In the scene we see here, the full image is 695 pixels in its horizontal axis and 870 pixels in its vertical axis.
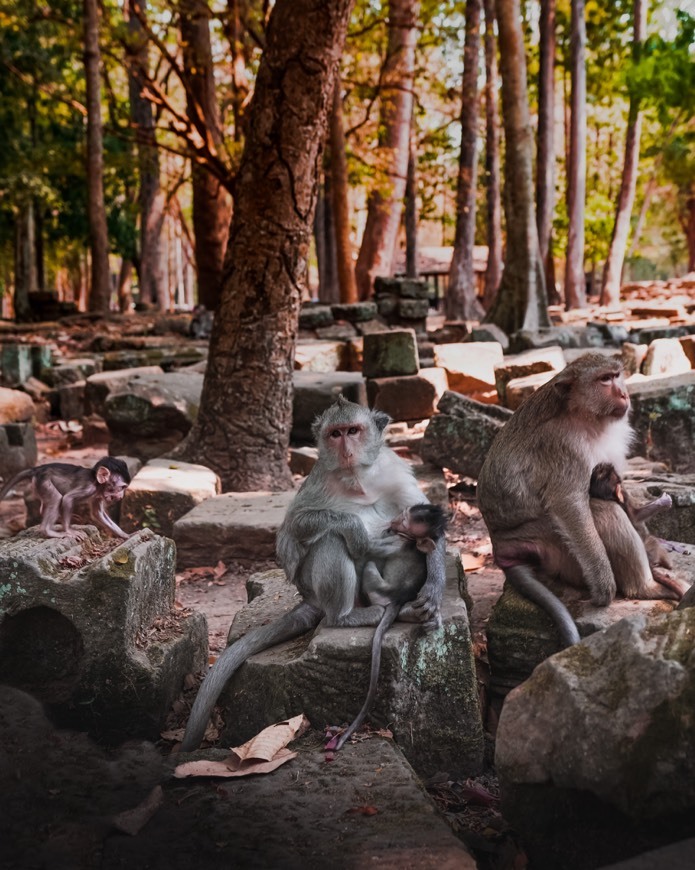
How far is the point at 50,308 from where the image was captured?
84.7ft

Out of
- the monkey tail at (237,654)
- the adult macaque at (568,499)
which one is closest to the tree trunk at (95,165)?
the adult macaque at (568,499)

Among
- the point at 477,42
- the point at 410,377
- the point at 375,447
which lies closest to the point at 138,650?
the point at 375,447

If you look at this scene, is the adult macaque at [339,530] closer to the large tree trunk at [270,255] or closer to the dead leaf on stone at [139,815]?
the dead leaf on stone at [139,815]

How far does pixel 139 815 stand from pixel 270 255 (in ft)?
17.9

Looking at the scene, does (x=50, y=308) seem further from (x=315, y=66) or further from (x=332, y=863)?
(x=332, y=863)

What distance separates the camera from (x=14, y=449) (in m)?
9.26

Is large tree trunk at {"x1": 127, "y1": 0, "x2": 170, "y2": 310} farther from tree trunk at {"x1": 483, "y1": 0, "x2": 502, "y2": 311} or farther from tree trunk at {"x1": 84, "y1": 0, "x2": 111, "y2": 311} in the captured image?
tree trunk at {"x1": 483, "y1": 0, "x2": 502, "y2": 311}

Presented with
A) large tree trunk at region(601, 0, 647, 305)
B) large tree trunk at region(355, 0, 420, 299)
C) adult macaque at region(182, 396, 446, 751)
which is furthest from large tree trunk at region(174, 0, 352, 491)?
large tree trunk at region(601, 0, 647, 305)

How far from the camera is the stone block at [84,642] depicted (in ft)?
13.1

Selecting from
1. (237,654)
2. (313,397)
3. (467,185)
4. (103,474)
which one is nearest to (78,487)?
(103,474)

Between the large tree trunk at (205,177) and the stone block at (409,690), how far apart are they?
13.4m

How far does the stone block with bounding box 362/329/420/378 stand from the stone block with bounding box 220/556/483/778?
22.7 feet

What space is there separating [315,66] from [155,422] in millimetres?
4042

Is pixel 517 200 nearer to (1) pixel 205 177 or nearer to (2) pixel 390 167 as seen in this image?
(2) pixel 390 167
